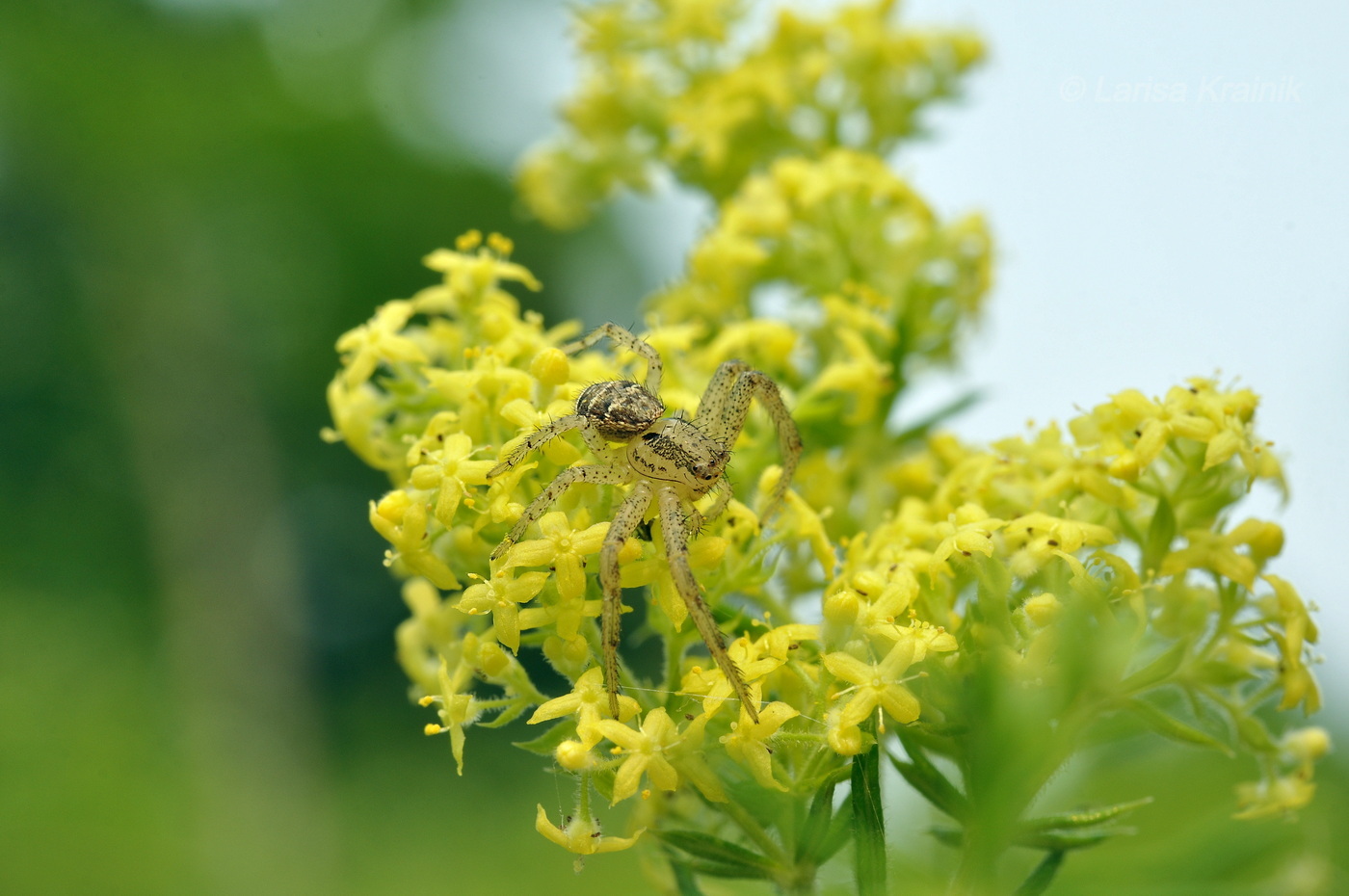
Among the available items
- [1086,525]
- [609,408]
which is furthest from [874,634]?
[609,408]

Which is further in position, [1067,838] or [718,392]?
[718,392]

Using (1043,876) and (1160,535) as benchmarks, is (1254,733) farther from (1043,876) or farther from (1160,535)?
(1043,876)

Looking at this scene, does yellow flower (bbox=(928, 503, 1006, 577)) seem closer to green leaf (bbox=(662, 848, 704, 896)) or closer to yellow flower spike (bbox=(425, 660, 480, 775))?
green leaf (bbox=(662, 848, 704, 896))

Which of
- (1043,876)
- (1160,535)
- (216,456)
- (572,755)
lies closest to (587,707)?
(572,755)

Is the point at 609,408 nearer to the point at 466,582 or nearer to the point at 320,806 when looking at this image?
the point at 466,582

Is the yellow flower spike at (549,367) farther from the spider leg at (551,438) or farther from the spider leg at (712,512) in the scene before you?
the spider leg at (712,512)

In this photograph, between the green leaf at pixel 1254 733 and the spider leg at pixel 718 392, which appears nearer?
the green leaf at pixel 1254 733

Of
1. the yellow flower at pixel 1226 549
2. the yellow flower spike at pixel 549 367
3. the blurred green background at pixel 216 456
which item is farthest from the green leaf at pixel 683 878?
the blurred green background at pixel 216 456
